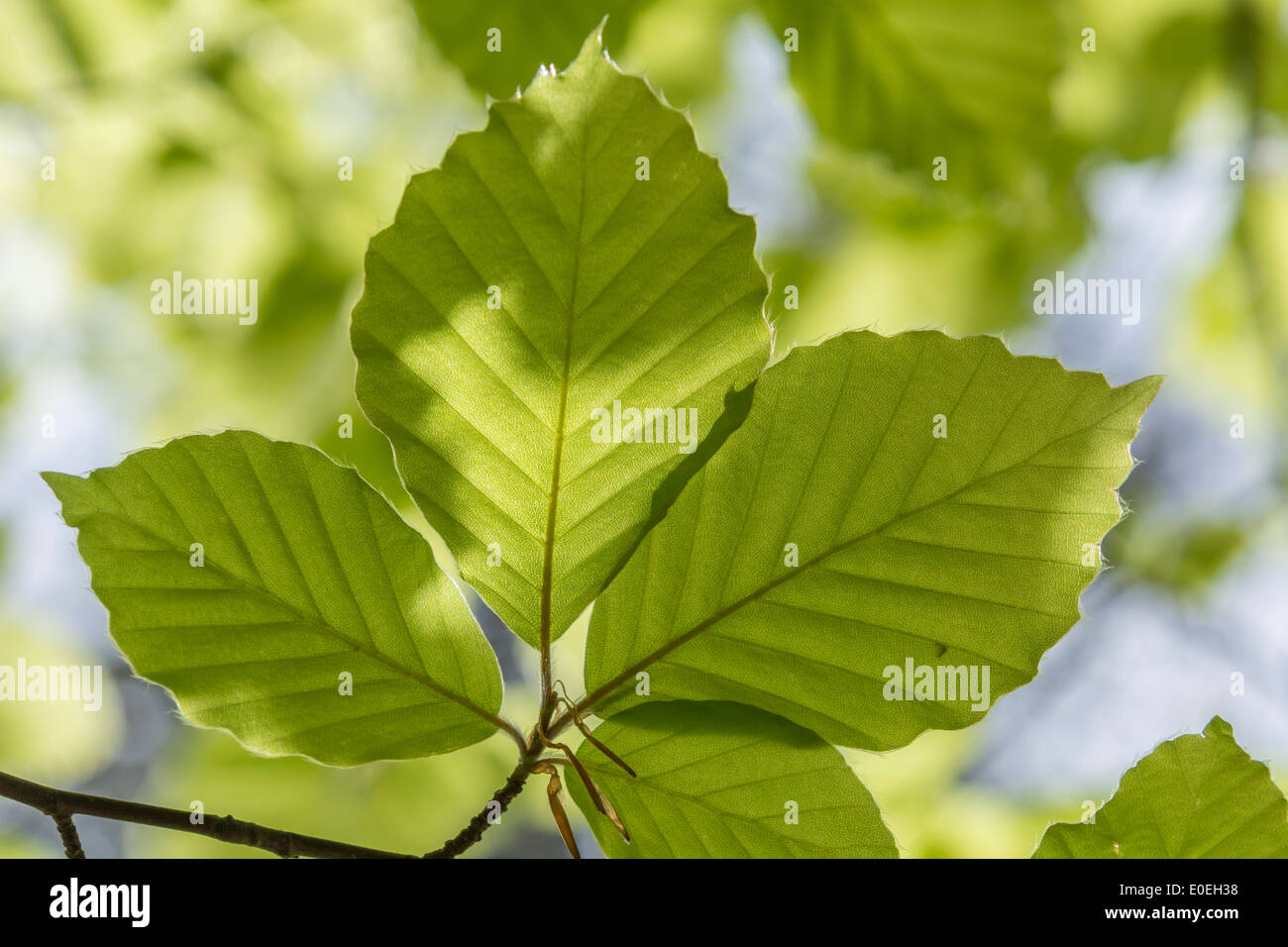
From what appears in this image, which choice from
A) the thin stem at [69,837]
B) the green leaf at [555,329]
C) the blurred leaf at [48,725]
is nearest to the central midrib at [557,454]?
the green leaf at [555,329]

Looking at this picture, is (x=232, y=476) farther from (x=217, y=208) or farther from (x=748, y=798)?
(x=217, y=208)

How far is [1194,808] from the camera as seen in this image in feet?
1.17

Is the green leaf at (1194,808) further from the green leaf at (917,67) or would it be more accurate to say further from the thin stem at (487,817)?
the green leaf at (917,67)

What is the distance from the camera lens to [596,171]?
0.86 feet

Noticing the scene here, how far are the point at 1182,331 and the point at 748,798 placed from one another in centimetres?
136

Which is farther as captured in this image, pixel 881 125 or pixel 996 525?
pixel 881 125


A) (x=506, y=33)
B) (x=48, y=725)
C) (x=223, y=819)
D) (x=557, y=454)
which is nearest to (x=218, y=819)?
(x=223, y=819)

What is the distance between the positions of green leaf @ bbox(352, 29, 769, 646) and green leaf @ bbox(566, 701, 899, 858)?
5 cm

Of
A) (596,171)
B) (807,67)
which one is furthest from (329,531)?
(807,67)

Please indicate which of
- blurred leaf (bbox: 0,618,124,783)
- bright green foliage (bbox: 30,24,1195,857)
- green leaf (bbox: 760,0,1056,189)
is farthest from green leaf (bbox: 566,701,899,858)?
blurred leaf (bbox: 0,618,124,783)

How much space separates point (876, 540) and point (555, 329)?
13 centimetres

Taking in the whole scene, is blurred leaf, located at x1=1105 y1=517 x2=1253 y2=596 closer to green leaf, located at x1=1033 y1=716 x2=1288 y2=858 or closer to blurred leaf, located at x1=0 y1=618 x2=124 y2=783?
green leaf, located at x1=1033 y1=716 x2=1288 y2=858

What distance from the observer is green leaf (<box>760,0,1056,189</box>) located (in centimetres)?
74

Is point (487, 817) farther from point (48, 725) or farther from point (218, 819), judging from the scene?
point (48, 725)
